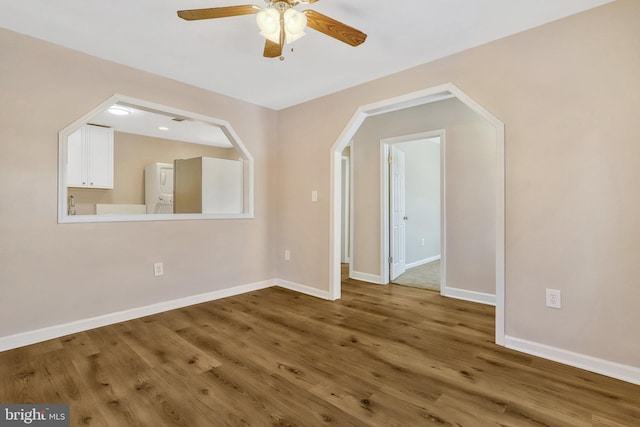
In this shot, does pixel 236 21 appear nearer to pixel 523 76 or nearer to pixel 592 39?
pixel 523 76

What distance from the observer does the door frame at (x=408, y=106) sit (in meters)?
2.37

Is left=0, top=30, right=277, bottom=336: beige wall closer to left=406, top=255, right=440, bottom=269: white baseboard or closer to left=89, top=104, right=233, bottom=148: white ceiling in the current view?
left=89, top=104, right=233, bottom=148: white ceiling

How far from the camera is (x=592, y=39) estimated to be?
2.02m

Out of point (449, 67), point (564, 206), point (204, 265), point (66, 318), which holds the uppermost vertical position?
point (449, 67)

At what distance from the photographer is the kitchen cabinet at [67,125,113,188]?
467cm

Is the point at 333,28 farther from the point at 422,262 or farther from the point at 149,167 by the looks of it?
the point at 149,167

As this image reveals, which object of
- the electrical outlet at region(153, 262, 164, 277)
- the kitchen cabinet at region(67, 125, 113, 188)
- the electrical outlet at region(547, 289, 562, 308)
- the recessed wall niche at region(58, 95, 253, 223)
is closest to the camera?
the electrical outlet at region(547, 289, 562, 308)

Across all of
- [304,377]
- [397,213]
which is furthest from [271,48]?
[397,213]

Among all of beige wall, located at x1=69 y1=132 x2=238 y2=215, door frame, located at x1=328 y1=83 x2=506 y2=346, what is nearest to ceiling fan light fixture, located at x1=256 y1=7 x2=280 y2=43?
door frame, located at x1=328 y1=83 x2=506 y2=346

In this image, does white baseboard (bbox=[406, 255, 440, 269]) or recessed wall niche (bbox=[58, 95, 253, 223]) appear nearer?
recessed wall niche (bbox=[58, 95, 253, 223])

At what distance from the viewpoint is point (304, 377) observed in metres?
1.91

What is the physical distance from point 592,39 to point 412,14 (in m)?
1.18

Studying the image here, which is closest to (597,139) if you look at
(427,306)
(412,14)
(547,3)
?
(547,3)

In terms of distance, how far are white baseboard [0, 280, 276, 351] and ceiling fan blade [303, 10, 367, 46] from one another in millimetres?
2883
